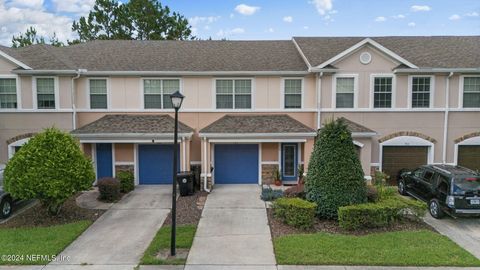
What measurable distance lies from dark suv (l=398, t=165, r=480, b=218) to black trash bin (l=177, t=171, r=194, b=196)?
8.87m

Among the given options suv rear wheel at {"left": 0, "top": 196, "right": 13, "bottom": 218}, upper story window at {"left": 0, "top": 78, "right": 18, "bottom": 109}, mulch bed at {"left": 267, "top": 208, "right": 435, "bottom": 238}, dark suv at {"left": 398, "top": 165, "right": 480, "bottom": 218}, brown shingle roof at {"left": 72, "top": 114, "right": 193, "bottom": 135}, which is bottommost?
mulch bed at {"left": 267, "top": 208, "right": 435, "bottom": 238}

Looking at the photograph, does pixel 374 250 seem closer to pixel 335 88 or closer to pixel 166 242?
pixel 166 242

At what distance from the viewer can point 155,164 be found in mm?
15789

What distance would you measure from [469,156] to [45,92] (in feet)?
66.0

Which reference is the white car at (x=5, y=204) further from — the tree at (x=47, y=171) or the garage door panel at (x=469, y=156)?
the garage door panel at (x=469, y=156)

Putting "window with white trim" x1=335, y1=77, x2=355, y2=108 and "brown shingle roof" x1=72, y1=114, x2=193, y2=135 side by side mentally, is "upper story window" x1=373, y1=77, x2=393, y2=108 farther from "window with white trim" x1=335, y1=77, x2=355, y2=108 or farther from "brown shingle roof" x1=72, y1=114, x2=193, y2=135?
"brown shingle roof" x1=72, y1=114, x2=193, y2=135

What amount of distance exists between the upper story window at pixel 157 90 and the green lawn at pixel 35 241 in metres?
6.92

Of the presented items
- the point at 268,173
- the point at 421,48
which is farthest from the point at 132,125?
the point at 421,48

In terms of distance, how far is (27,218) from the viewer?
10906 mm

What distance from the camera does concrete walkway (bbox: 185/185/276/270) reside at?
7738mm

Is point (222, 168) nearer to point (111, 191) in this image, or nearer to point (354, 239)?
point (111, 191)

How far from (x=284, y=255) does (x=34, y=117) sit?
43.3ft

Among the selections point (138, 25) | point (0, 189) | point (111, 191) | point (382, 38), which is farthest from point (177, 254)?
point (138, 25)

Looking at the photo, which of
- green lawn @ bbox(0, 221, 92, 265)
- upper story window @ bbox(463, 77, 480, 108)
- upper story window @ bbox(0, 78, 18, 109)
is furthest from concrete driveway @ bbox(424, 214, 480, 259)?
upper story window @ bbox(0, 78, 18, 109)
